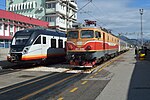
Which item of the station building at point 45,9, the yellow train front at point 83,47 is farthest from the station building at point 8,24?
the yellow train front at point 83,47

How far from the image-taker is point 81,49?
64.7 ft

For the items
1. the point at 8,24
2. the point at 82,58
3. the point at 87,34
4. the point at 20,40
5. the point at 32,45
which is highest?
the point at 8,24

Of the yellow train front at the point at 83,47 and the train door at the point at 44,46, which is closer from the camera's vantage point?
the yellow train front at the point at 83,47

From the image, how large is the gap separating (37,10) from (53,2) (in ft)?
16.4

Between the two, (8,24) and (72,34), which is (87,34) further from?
(8,24)

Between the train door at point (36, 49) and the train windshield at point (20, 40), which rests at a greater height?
the train windshield at point (20, 40)

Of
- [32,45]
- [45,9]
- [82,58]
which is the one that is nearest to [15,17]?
[45,9]

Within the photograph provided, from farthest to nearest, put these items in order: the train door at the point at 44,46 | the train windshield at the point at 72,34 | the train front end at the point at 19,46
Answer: the train door at the point at 44,46, the train windshield at the point at 72,34, the train front end at the point at 19,46

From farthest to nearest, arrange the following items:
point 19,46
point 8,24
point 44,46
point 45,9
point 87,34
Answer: point 45,9 → point 8,24 → point 44,46 → point 19,46 → point 87,34

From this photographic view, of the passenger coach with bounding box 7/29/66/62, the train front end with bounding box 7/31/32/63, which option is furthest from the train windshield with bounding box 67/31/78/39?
the train front end with bounding box 7/31/32/63

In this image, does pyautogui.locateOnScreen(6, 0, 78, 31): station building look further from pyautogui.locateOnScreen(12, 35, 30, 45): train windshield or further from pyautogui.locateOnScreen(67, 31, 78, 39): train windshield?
pyautogui.locateOnScreen(67, 31, 78, 39): train windshield

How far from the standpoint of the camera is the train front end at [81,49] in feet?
64.3

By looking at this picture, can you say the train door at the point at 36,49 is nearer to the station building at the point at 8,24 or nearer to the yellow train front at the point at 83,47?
the yellow train front at the point at 83,47

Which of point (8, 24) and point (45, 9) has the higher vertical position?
point (45, 9)
